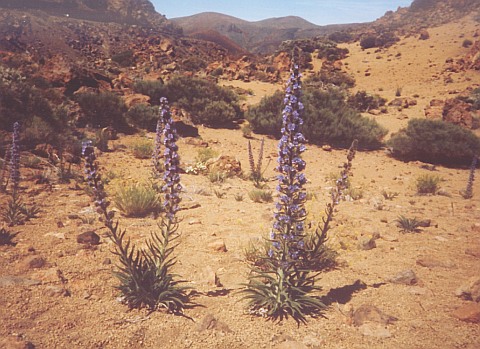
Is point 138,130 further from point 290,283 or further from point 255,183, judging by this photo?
point 290,283

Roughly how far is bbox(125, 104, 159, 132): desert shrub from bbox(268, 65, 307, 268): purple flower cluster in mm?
10277

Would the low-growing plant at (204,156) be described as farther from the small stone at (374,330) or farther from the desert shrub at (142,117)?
the small stone at (374,330)

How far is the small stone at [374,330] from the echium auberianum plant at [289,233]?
40 centimetres

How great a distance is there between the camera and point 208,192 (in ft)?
23.4

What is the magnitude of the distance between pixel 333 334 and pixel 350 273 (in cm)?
123

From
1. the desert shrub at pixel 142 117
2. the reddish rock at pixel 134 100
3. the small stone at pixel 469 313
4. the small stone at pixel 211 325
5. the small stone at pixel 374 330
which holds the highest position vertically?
the reddish rock at pixel 134 100

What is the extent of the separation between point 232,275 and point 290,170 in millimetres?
1717

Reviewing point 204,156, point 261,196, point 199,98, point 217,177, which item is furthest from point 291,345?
point 199,98

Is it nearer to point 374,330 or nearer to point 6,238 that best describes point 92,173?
point 6,238

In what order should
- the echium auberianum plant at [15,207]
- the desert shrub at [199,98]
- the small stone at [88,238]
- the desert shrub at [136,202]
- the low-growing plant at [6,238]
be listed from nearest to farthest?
the low-growing plant at [6,238] < the small stone at [88,238] < the echium auberianum plant at [15,207] < the desert shrub at [136,202] < the desert shrub at [199,98]

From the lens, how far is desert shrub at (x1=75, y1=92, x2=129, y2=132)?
11805 mm

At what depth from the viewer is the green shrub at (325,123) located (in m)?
12.7

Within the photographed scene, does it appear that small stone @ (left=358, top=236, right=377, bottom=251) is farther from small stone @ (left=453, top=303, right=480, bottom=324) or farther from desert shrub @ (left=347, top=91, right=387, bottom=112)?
desert shrub @ (left=347, top=91, right=387, bottom=112)

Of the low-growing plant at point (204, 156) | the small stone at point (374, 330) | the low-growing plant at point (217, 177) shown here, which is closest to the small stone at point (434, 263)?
the small stone at point (374, 330)
